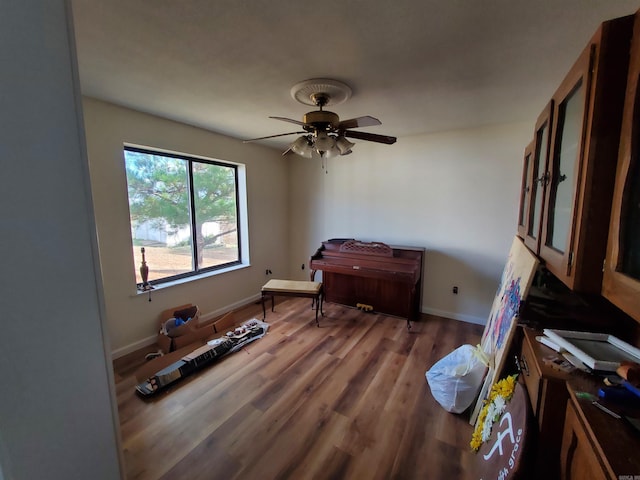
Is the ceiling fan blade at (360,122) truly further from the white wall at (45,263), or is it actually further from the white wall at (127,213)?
the white wall at (127,213)

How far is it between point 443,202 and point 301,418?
2854 mm

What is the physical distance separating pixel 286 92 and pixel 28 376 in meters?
2.15

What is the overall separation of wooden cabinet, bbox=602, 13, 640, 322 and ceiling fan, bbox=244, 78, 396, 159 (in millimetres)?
1270

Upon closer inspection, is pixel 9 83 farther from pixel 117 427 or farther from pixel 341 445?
pixel 341 445

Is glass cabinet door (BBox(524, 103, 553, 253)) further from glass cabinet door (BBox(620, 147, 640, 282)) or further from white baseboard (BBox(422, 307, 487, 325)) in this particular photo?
white baseboard (BBox(422, 307, 487, 325))

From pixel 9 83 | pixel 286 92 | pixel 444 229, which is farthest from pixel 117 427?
pixel 444 229

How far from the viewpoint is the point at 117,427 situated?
0.84 meters

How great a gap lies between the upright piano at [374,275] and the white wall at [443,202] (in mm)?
329

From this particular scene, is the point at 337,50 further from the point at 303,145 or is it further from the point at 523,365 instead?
the point at 523,365

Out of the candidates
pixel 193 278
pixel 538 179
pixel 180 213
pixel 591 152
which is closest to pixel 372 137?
pixel 538 179

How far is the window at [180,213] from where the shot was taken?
9.11 feet

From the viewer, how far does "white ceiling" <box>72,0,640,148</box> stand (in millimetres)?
1238

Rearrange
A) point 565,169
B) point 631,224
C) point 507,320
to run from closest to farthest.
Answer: point 631,224 → point 565,169 → point 507,320

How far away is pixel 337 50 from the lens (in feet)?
5.09
